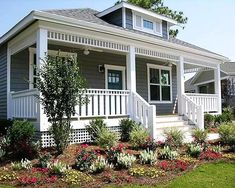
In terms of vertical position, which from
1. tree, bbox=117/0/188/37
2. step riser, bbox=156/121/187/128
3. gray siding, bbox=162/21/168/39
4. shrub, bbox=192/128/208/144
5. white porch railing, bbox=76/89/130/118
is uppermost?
tree, bbox=117/0/188/37

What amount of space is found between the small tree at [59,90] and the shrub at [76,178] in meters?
1.52

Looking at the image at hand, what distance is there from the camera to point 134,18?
13734mm

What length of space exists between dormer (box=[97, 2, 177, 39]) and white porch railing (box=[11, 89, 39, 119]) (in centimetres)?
591

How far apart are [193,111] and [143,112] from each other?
3.17 meters

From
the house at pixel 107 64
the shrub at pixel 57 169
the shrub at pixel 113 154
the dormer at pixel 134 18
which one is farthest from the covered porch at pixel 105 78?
the shrub at pixel 57 169

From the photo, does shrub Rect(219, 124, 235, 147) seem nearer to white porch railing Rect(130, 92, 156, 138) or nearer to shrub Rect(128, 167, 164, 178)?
white porch railing Rect(130, 92, 156, 138)

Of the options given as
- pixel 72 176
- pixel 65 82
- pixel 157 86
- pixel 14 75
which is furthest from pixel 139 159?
pixel 157 86

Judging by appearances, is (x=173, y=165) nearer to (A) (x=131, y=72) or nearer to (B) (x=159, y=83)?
(A) (x=131, y=72)

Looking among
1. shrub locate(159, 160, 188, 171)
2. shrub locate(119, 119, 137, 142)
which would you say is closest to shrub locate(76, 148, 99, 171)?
shrub locate(159, 160, 188, 171)

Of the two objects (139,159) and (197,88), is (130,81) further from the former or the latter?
(197,88)

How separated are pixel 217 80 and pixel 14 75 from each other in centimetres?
1065

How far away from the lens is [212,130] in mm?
12562

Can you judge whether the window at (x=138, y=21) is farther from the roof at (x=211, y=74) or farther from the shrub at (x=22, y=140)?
the roof at (x=211, y=74)

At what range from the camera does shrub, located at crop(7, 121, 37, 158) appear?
7277 millimetres
